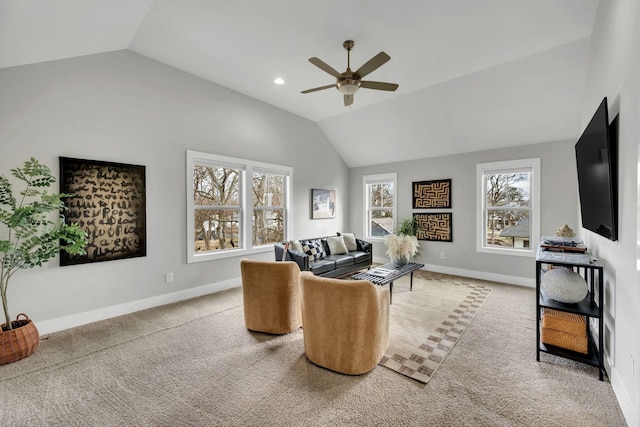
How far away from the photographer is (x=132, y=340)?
270 centimetres

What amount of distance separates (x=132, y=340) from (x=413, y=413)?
2670 millimetres

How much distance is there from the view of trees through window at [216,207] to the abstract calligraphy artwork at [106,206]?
0.78 meters

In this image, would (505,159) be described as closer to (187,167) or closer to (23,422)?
(187,167)

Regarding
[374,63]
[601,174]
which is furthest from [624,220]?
[374,63]

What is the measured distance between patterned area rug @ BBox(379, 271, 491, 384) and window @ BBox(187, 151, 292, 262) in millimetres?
2566

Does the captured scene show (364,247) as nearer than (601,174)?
No

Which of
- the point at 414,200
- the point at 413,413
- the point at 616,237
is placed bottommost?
the point at 413,413

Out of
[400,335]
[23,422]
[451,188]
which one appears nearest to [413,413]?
[400,335]

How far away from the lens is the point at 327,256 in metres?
4.98

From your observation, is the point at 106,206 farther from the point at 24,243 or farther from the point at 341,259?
the point at 341,259

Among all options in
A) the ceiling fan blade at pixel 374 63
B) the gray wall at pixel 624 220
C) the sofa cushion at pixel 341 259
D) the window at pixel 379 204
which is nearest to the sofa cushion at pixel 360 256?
the sofa cushion at pixel 341 259

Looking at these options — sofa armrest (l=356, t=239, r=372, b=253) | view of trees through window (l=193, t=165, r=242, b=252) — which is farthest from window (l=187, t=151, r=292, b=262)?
sofa armrest (l=356, t=239, r=372, b=253)

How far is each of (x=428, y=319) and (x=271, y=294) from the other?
190 centimetres

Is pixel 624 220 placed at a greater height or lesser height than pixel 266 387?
greater
